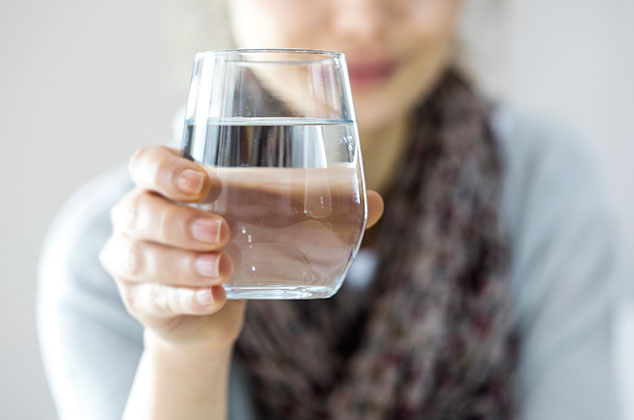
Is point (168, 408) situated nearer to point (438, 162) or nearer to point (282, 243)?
point (282, 243)

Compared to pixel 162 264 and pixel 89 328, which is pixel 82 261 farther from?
pixel 162 264

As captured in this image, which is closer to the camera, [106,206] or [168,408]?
[168,408]

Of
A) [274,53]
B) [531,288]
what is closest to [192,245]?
[274,53]

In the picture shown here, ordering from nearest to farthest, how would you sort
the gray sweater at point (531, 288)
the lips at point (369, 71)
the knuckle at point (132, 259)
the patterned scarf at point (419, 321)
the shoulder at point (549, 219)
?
1. the knuckle at point (132, 259)
2. the gray sweater at point (531, 288)
3. the lips at point (369, 71)
4. the patterned scarf at point (419, 321)
5. the shoulder at point (549, 219)

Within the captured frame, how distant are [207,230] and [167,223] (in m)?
0.06

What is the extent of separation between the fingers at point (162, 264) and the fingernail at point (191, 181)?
45mm

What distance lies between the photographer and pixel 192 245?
44 cm

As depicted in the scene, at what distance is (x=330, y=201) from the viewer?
1.41ft

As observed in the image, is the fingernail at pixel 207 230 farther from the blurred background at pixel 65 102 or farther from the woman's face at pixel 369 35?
the blurred background at pixel 65 102

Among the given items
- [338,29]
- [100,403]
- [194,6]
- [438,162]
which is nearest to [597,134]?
[438,162]

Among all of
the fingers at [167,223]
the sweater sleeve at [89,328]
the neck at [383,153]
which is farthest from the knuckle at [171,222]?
the neck at [383,153]

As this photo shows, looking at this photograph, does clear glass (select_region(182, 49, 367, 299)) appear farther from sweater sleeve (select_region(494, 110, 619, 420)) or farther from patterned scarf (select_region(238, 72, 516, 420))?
sweater sleeve (select_region(494, 110, 619, 420))

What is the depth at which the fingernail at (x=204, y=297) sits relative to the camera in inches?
17.8

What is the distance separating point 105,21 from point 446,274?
105 cm
